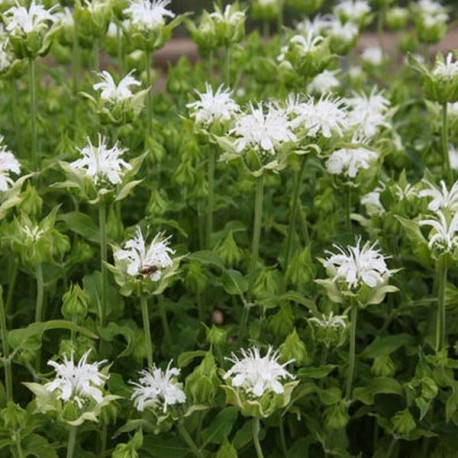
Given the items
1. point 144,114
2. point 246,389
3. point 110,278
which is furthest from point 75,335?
point 144,114

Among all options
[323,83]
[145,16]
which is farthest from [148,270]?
[323,83]

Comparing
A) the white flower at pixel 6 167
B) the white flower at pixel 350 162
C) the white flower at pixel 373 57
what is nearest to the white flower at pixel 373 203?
the white flower at pixel 350 162

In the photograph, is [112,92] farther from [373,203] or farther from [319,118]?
[373,203]

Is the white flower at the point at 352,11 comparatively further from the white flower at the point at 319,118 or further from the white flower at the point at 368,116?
the white flower at the point at 319,118

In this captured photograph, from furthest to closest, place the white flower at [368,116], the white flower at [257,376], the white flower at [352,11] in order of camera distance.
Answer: the white flower at [352,11], the white flower at [368,116], the white flower at [257,376]

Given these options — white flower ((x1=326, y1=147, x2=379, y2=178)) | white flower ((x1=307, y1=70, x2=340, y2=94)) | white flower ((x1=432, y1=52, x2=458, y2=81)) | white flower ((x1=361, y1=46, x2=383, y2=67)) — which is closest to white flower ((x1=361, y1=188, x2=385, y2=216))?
white flower ((x1=326, y1=147, x2=379, y2=178))

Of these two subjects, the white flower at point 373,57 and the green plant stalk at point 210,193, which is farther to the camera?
the white flower at point 373,57

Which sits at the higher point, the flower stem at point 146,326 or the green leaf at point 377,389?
the flower stem at point 146,326

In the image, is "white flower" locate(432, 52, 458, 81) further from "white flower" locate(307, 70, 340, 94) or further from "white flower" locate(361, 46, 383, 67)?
"white flower" locate(361, 46, 383, 67)
